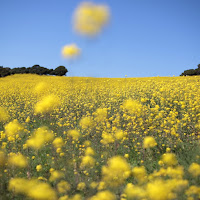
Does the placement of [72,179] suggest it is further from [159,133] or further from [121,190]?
[159,133]

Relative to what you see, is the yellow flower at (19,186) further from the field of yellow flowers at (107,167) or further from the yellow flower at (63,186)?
the yellow flower at (63,186)

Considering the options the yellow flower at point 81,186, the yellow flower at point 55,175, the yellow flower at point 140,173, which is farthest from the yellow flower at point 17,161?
the yellow flower at point 140,173

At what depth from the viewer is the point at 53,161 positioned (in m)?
4.99

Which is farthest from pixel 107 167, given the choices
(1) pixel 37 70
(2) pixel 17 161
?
(1) pixel 37 70

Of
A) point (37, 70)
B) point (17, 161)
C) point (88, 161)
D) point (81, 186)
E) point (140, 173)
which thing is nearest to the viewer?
point (140, 173)

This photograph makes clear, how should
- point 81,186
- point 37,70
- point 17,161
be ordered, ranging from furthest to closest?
point 37,70
point 17,161
point 81,186

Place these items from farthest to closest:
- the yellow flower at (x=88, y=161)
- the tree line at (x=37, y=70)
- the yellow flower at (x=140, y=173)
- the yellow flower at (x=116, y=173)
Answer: the tree line at (x=37, y=70) → the yellow flower at (x=88, y=161) → the yellow flower at (x=116, y=173) → the yellow flower at (x=140, y=173)

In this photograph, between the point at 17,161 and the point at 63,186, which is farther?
the point at 17,161

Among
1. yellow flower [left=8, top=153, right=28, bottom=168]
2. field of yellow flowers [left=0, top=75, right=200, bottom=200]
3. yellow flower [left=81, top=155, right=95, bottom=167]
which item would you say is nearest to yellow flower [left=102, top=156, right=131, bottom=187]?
field of yellow flowers [left=0, top=75, right=200, bottom=200]

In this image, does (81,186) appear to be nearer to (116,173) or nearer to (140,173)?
(116,173)

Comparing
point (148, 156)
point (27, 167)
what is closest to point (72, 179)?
point (27, 167)

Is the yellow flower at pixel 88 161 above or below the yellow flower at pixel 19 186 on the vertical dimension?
above

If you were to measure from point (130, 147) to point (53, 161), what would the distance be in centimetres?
202

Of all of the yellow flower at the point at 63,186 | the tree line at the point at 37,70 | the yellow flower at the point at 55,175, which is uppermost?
the tree line at the point at 37,70
